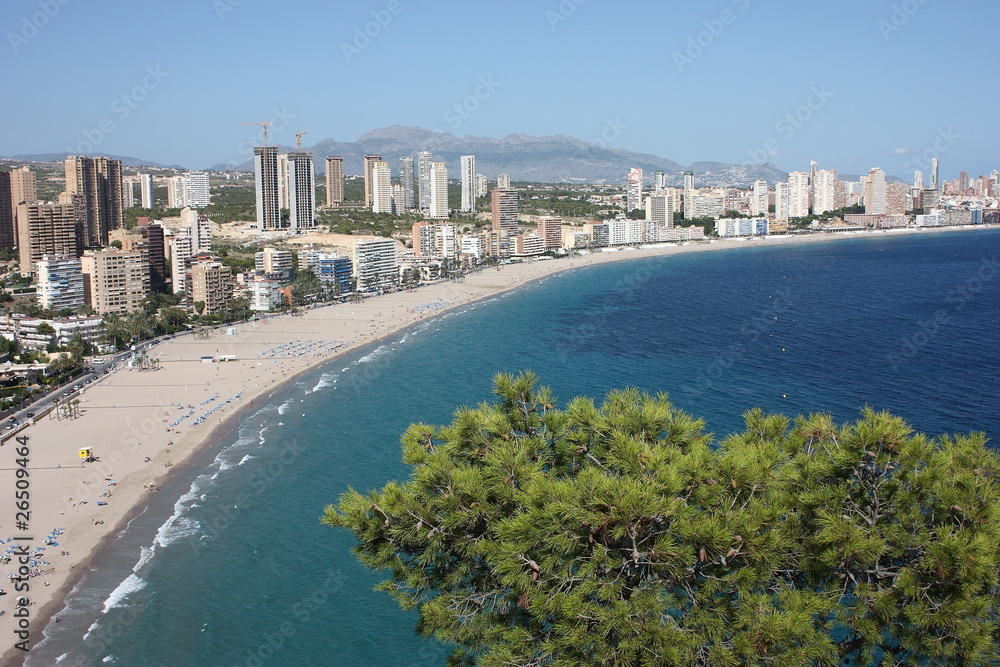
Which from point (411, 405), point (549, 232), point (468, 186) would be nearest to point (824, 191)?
point (468, 186)

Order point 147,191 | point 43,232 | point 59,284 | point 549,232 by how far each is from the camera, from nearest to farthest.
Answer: point 59,284 < point 43,232 < point 549,232 < point 147,191

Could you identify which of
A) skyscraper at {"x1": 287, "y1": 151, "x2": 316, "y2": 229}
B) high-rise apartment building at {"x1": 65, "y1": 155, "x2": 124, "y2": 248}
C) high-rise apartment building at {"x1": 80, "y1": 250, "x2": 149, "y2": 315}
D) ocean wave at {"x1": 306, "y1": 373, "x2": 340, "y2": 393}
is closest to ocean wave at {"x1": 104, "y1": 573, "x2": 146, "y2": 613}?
ocean wave at {"x1": 306, "y1": 373, "x2": 340, "y2": 393}

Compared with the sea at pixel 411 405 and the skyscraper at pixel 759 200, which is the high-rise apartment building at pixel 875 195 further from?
the sea at pixel 411 405

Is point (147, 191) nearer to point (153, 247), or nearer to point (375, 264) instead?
point (153, 247)

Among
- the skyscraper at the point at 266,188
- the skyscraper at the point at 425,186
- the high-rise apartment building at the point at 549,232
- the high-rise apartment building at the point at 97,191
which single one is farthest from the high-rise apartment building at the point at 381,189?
the high-rise apartment building at the point at 97,191

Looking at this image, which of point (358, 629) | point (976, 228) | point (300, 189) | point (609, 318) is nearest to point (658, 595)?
point (358, 629)

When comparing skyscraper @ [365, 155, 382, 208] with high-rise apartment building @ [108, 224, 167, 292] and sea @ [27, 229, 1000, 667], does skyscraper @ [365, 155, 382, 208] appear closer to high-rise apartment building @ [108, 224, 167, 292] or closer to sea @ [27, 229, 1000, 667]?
high-rise apartment building @ [108, 224, 167, 292]
